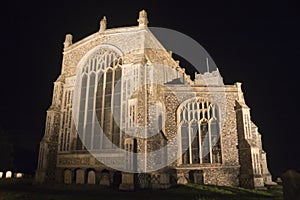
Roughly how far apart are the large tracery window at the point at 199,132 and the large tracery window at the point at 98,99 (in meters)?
5.13

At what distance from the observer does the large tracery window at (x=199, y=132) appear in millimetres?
16250

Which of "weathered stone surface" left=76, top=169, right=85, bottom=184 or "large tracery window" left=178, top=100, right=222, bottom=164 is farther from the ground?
"large tracery window" left=178, top=100, right=222, bottom=164

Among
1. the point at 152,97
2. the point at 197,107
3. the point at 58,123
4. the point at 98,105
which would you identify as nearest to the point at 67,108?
the point at 58,123

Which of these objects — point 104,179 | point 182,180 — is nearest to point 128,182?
point 104,179

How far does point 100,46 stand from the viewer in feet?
55.1

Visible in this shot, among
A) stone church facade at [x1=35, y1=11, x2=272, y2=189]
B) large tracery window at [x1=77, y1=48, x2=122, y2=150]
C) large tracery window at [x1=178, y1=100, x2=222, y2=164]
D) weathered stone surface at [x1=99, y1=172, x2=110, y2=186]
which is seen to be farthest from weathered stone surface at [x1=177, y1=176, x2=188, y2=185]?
large tracery window at [x1=77, y1=48, x2=122, y2=150]

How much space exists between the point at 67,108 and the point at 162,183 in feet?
27.6

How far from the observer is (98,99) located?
15.8 metres

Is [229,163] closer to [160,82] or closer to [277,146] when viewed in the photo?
[160,82]

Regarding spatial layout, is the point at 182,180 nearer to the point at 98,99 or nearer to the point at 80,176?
the point at 80,176

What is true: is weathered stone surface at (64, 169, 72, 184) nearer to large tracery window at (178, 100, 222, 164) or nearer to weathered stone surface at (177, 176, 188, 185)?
weathered stone surface at (177, 176, 188, 185)

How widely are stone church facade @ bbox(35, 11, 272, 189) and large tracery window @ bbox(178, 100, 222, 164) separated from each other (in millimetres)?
68

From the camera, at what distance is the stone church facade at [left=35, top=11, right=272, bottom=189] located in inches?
526

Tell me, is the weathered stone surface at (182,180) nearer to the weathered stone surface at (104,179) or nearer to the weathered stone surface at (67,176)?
the weathered stone surface at (104,179)
